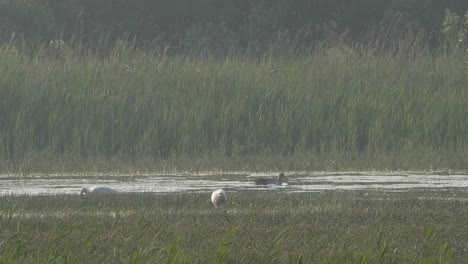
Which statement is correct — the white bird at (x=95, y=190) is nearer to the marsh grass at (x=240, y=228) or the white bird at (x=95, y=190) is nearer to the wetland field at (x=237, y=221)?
the wetland field at (x=237, y=221)

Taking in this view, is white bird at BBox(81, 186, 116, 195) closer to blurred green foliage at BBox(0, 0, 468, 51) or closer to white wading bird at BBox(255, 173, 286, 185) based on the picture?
white wading bird at BBox(255, 173, 286, 185)

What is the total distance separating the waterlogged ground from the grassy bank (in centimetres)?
168

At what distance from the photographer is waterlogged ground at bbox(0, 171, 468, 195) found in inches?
608

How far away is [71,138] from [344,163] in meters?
4.05

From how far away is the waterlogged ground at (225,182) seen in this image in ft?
50.7

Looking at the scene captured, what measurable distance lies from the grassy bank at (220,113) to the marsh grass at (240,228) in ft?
18.4

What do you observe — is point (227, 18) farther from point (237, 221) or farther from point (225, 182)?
point (237, 221)

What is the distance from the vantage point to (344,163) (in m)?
19.1

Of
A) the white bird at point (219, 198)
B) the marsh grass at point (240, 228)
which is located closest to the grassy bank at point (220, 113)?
the marsh grass at point (240, 228)

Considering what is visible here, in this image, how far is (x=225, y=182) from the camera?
16.5 metres

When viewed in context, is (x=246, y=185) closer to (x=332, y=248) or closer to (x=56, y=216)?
(x=56, y=216)

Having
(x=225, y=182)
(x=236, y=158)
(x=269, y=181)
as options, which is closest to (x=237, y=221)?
(x=269, y=181)

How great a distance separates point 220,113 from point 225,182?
4.90m

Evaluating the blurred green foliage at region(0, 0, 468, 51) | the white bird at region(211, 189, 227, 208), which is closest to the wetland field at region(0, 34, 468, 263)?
the white bird at region(211, 189, 227, 208)
